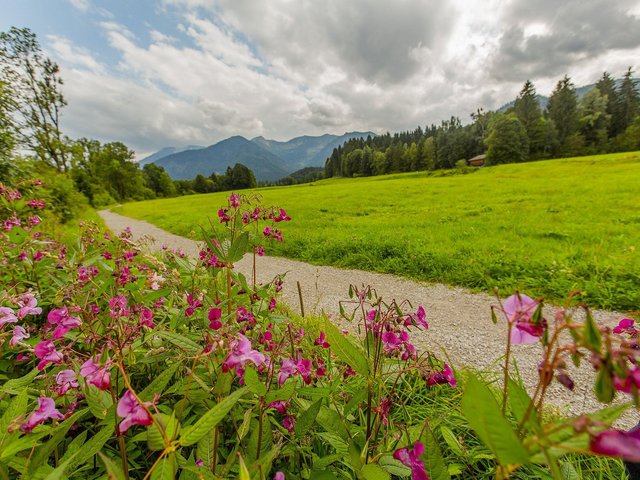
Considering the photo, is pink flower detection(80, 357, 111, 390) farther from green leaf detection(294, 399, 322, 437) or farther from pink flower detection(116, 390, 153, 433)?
green leaf detection(294, 399, 322, 437)

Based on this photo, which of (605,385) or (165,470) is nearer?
(605,385)

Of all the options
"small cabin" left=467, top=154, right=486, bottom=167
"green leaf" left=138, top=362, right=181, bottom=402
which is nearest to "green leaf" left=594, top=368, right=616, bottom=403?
"green leaf" left=138, top=362, right=181, bottom=402

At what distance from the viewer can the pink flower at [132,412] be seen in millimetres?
680

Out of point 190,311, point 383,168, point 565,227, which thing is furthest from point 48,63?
point 383,168

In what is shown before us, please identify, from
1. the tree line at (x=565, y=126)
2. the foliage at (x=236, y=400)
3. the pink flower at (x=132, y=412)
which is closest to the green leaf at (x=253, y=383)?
the foliage at (x=236, y=400)

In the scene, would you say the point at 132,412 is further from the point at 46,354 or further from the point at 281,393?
the point at 46,354

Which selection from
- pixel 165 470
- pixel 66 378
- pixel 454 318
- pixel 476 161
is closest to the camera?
pixel 165 470

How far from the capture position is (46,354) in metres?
1.07

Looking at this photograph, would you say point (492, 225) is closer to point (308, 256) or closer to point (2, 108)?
point (308, 256)

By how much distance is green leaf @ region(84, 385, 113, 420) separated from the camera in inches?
39.1

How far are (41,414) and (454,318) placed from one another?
4.43 metres

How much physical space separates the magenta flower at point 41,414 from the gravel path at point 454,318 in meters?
1.83

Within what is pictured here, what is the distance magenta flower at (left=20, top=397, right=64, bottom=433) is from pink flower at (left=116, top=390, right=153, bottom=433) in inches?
15.3

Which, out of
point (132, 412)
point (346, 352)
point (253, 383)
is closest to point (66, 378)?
point (132, 412)
